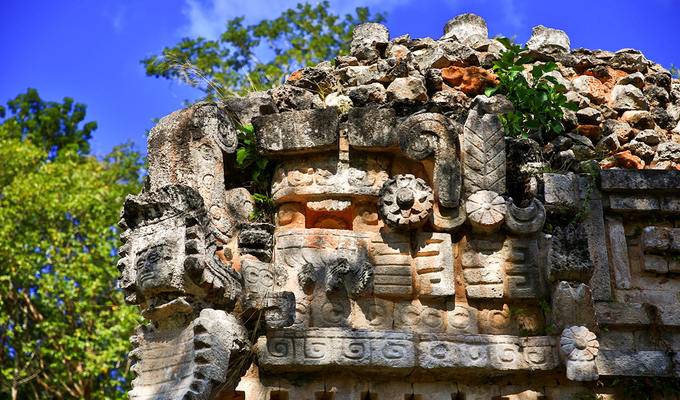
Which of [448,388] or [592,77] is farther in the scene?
[592,77]

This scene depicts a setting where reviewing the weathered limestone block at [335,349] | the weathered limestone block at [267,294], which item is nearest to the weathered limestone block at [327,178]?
the weathered limestone block at [267,294]

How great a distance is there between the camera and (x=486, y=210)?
5.40 metres

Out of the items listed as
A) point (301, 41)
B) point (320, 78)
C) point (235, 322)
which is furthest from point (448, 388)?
point (301, 41)

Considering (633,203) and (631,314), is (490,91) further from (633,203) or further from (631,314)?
(631,314)

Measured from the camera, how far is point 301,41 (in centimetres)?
1703

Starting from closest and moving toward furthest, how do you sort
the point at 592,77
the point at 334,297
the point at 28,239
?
the point at 334,297, the point at 592,77, the point at 28,239

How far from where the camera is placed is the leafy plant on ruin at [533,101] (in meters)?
6.26

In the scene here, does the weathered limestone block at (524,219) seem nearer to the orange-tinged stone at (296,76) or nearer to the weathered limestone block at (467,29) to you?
the orange-tinged stone at (296,76)

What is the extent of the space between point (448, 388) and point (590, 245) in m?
1.36

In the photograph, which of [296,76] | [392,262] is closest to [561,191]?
[392,262]

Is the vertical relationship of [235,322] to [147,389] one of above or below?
above

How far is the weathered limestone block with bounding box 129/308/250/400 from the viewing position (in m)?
4.73

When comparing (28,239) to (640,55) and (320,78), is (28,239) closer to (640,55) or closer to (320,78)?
(320,78)

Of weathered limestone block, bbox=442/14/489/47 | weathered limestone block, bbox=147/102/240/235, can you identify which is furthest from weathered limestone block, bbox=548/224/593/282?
weathered limestone block, bbox=442/14/489/47
